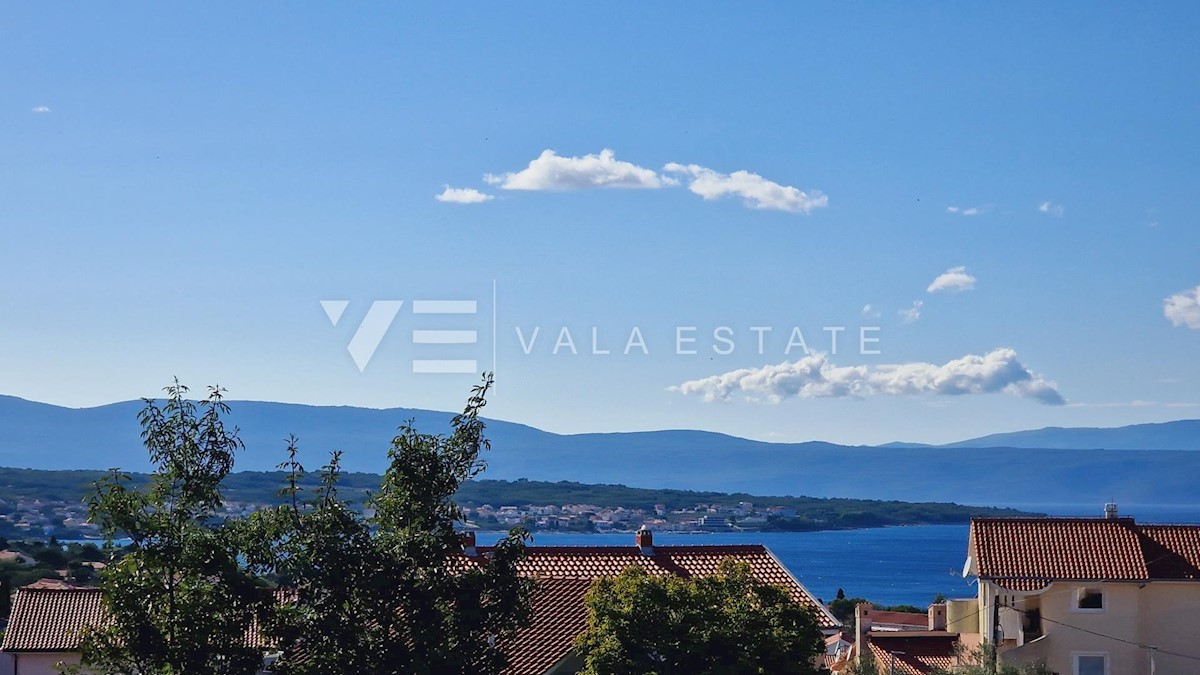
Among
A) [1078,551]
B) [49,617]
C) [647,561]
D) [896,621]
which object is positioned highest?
[1078,551]

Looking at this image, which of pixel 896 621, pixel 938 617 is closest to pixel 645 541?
pixel 938 617

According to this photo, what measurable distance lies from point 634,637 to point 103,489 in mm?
7387

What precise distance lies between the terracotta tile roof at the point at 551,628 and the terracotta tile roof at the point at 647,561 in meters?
1.38

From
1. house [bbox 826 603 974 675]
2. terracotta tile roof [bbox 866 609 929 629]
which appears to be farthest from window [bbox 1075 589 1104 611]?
terracotta tile roof [bbox 866 609 929 629]

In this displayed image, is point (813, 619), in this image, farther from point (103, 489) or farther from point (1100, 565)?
point (1100, 565)

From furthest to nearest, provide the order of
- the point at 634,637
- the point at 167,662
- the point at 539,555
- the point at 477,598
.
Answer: the point at 539,555 < the point at 634,637 < the point at 477,598 < the point at 167,662

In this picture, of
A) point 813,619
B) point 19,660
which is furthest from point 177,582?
point 19,660

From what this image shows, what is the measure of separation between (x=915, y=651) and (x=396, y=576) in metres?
20.5

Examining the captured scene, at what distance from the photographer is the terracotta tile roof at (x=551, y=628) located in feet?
87.3

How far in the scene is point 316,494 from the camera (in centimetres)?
1983

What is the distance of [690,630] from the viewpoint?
22266 mm

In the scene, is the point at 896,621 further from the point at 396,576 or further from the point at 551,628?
the point at 396,576

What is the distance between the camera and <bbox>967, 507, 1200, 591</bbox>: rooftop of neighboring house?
34031 mm

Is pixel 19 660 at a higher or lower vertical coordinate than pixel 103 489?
lower
